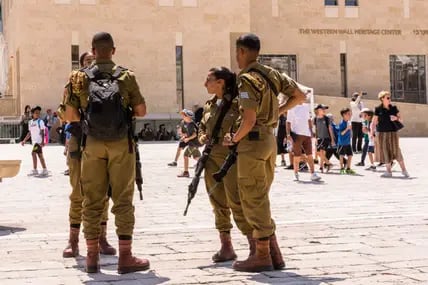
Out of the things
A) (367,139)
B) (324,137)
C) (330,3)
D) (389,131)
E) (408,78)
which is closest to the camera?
(389,131)

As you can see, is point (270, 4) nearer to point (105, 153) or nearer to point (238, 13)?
point (238, 13)

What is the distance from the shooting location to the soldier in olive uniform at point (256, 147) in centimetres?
552

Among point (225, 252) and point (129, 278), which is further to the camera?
point (225, 252)

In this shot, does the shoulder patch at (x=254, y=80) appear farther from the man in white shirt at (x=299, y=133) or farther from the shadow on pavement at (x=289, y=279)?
the man in white shirt at (x=299, y=133)

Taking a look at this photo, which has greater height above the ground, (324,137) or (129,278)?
(324,137)

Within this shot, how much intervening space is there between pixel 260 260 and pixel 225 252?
59cm

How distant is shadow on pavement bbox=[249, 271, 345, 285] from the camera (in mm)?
5168

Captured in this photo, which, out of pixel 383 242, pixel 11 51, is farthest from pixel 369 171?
pixel 11 51

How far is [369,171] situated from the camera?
1642cm

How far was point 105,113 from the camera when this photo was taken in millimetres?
5480

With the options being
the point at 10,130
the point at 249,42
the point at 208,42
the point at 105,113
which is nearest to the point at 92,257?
the point at 105,113

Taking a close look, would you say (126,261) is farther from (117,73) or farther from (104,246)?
(117,73)

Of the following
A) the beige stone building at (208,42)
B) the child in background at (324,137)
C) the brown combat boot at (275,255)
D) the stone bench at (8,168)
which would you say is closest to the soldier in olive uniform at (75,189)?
the brown combat boot at (275,255)

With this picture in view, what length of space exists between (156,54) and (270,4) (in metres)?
7.58
